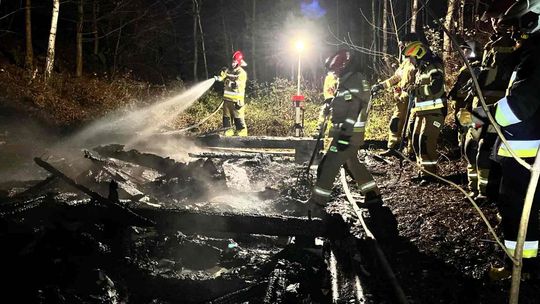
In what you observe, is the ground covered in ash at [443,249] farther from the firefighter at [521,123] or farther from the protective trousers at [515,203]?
the protective trousers at [515,203]

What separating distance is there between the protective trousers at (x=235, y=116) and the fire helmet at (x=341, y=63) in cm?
631

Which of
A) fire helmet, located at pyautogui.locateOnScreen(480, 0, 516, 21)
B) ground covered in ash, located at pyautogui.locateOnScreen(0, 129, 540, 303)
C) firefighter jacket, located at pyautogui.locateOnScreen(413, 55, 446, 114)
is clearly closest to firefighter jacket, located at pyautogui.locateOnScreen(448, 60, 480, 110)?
firefighter jacket, located at pyautogui.locateOnScreen(413, 55, 446, 114)

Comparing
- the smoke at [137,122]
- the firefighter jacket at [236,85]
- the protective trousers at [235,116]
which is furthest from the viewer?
the protective trousers at [235,116]

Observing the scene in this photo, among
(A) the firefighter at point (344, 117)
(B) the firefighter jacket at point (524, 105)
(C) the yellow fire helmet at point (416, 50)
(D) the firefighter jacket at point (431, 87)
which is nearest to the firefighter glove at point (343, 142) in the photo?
(A) the firefighter at point (344, 117)

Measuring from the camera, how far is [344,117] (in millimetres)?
4590

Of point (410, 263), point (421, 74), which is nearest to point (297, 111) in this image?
point (421, 74)

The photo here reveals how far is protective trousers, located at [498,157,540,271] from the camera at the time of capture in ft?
9.16

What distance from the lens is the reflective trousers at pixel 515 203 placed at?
2.79m

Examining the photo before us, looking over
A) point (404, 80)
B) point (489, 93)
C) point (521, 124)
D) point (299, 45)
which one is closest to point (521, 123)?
point (521, 124)

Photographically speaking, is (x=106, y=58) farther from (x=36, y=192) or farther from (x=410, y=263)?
(x=410, y=263)

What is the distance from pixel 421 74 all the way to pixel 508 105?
12.0ft

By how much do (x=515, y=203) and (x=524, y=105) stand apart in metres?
0.83

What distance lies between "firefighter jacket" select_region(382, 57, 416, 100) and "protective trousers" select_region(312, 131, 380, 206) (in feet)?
9.06

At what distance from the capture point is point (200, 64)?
2811 cm
